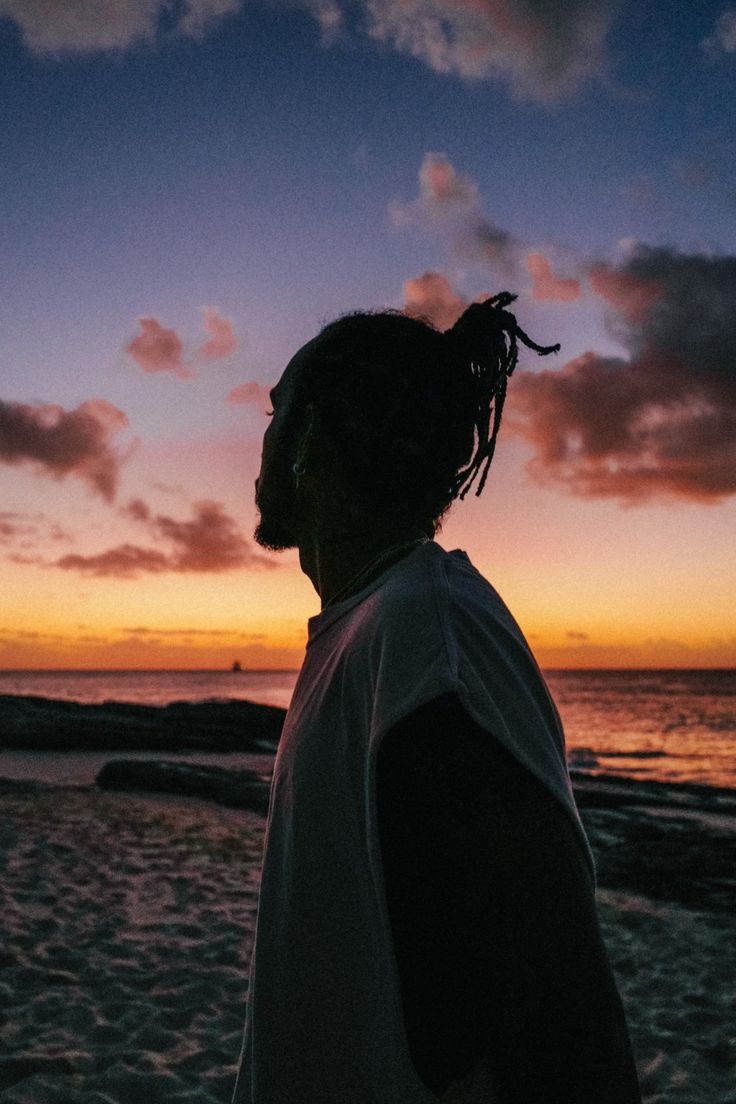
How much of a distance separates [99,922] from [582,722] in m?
44.7

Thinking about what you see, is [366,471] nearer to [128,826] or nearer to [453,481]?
[453,481]

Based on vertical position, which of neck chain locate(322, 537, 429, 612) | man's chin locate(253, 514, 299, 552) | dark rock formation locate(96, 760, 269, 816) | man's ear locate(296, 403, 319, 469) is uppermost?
man's ear locate(296, 403, 319, 469)

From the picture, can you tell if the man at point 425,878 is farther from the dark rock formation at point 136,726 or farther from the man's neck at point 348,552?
the dark rock formation at point 136,726

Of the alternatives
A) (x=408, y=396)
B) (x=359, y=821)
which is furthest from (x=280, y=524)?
(x=359, y=821)

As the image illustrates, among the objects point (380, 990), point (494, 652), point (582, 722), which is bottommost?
point (582, 722)

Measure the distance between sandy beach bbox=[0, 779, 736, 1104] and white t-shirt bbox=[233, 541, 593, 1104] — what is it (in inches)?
144

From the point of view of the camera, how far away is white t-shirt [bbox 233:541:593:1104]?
3.35 ft

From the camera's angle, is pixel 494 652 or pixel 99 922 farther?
pixel 99 922

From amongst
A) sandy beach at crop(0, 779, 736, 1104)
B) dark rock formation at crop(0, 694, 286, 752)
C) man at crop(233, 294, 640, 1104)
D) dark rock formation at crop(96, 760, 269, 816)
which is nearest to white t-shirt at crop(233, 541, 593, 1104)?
man at crop(233, 294, 640, 1104)

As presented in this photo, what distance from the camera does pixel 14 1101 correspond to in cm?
384

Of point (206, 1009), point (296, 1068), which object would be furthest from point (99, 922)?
point (296, 1068)

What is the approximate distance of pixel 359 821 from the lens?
1148 mm

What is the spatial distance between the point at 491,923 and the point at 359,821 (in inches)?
10.8

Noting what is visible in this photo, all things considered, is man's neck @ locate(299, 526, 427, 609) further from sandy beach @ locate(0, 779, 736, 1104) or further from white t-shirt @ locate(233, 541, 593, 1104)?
sandy beach @ locate(0, 779, 736, 1104)
